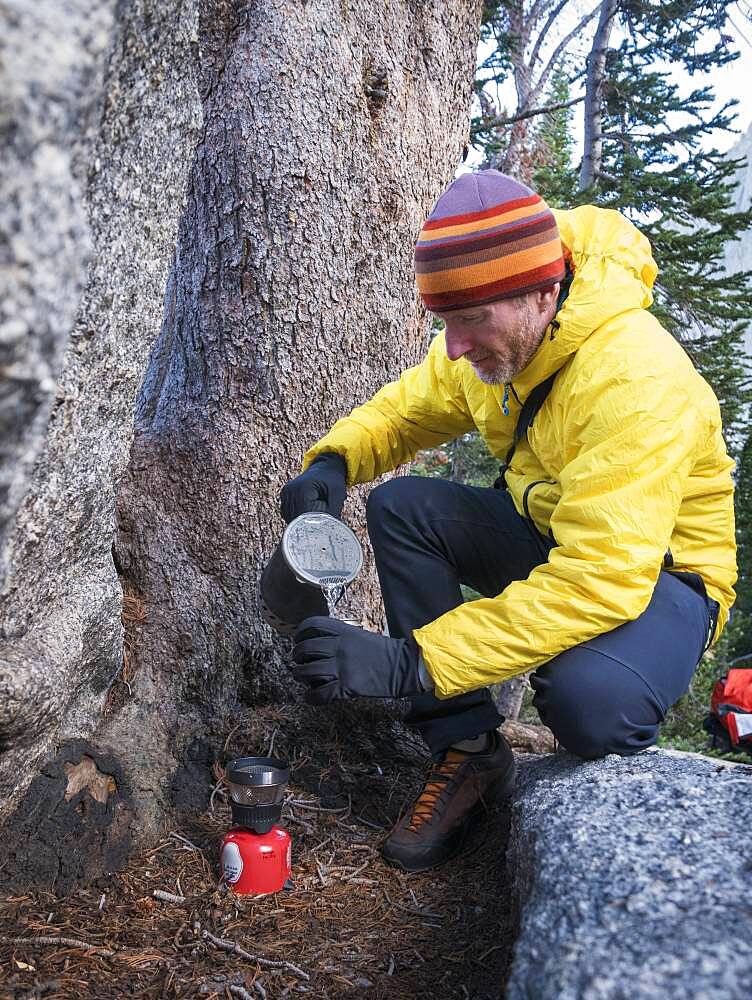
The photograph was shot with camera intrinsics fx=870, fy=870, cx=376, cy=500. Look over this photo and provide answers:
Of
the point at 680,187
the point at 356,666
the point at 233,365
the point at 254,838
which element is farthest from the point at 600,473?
the point at 680,187

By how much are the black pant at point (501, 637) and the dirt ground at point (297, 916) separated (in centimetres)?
43

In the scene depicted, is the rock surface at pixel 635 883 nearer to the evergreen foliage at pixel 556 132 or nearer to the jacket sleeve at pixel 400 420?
the jacket sleeve at pixel 400 420

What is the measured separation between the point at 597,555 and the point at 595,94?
1108 cm

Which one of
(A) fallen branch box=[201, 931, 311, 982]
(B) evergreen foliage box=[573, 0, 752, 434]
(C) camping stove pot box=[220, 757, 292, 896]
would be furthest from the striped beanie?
(B) evergreen foliage box=[573, 0, 752, 434]

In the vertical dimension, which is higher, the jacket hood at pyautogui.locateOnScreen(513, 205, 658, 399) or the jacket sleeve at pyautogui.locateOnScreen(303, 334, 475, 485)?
the jacket hood at pyautogui.locateOnScreen(513, 205, 658, 399)

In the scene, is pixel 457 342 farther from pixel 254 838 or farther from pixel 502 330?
pixel 254 838

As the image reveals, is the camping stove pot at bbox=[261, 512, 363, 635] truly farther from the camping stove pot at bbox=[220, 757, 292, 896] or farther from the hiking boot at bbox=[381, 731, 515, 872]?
the hiking boot at bbox=[381, 731, 515, 872]

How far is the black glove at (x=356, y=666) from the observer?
8.11 ft

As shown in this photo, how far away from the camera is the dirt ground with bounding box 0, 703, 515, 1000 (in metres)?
2.26

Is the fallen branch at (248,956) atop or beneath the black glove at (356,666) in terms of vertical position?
beneath

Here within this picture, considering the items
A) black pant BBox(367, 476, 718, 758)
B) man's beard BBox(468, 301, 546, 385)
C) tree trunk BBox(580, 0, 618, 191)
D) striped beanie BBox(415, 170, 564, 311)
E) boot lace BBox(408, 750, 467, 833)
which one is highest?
tree trunk BBox(580, 0, 618, 191)

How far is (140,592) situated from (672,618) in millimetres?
1914

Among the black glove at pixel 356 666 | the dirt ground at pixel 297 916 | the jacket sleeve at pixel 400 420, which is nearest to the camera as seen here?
the dirt ground at pixel 297 916

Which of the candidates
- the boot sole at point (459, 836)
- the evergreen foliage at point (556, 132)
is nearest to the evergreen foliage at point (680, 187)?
the evergreen foliage at point (556, 132)
